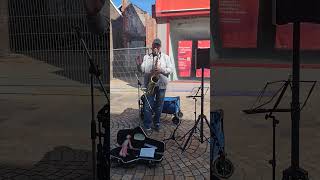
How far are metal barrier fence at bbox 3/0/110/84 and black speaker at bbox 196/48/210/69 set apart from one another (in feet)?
2.55

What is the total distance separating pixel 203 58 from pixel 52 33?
45.3 inches

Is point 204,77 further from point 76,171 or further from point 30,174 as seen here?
point 30,174

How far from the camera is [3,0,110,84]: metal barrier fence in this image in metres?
2.96

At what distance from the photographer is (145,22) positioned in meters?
2.63

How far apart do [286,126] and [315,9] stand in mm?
799

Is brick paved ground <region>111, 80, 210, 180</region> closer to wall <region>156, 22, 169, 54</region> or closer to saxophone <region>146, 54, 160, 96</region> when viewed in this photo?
saxophone <region>146, 54, 160, 96</region>

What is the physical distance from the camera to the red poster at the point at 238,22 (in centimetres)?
273

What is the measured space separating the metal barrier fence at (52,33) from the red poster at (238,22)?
937 millimetres

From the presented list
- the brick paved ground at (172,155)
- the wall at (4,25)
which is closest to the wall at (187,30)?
the brick paved ground at (172,155)

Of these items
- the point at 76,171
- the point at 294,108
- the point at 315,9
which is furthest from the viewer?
the point at 76,171

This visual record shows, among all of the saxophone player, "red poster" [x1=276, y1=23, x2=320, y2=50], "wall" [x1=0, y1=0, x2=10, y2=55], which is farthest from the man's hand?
"wall" [x1=0, y1=0, x2=10, y2=55]

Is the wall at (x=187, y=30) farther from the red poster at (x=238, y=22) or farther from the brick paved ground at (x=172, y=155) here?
the brick paved ground at (x=172, y=155)

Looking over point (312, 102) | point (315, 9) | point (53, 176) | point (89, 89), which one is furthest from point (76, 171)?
point (315, 9)

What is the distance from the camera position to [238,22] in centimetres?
275
